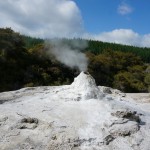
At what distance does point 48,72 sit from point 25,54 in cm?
234

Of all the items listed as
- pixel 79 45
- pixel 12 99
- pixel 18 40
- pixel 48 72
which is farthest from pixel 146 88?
pixel 12 99

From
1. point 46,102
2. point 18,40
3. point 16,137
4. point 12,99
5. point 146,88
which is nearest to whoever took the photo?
point 16,137

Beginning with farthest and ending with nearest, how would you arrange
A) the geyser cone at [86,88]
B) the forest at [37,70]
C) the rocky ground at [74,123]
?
the forest at [37,70]
the geyser cone at [86,88]
the rocky ground at [74,123]

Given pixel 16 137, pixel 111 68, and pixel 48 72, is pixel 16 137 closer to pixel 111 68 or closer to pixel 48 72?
pixel 48 72

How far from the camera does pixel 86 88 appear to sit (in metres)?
7.55

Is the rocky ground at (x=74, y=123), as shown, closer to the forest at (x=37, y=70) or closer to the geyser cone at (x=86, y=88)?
the geyser cone at (x=86, y=88)

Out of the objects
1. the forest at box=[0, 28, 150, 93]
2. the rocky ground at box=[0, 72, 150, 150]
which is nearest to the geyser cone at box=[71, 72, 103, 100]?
the rocky ground at box=[0, 72, 150, 150]

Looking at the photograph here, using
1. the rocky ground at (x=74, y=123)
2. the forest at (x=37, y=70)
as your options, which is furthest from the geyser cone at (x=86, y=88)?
the forest at (x=37, y=70)

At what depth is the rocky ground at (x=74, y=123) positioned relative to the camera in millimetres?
6008

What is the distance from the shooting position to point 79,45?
1337 centimetres

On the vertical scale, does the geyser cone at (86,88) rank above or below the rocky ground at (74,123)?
above

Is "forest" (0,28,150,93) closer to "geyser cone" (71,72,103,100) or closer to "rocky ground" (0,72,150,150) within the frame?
"geyser cone" (71,72,103,100)

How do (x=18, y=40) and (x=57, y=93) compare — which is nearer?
(x=57, y=93)

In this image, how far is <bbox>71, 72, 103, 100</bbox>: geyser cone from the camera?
7422mm
